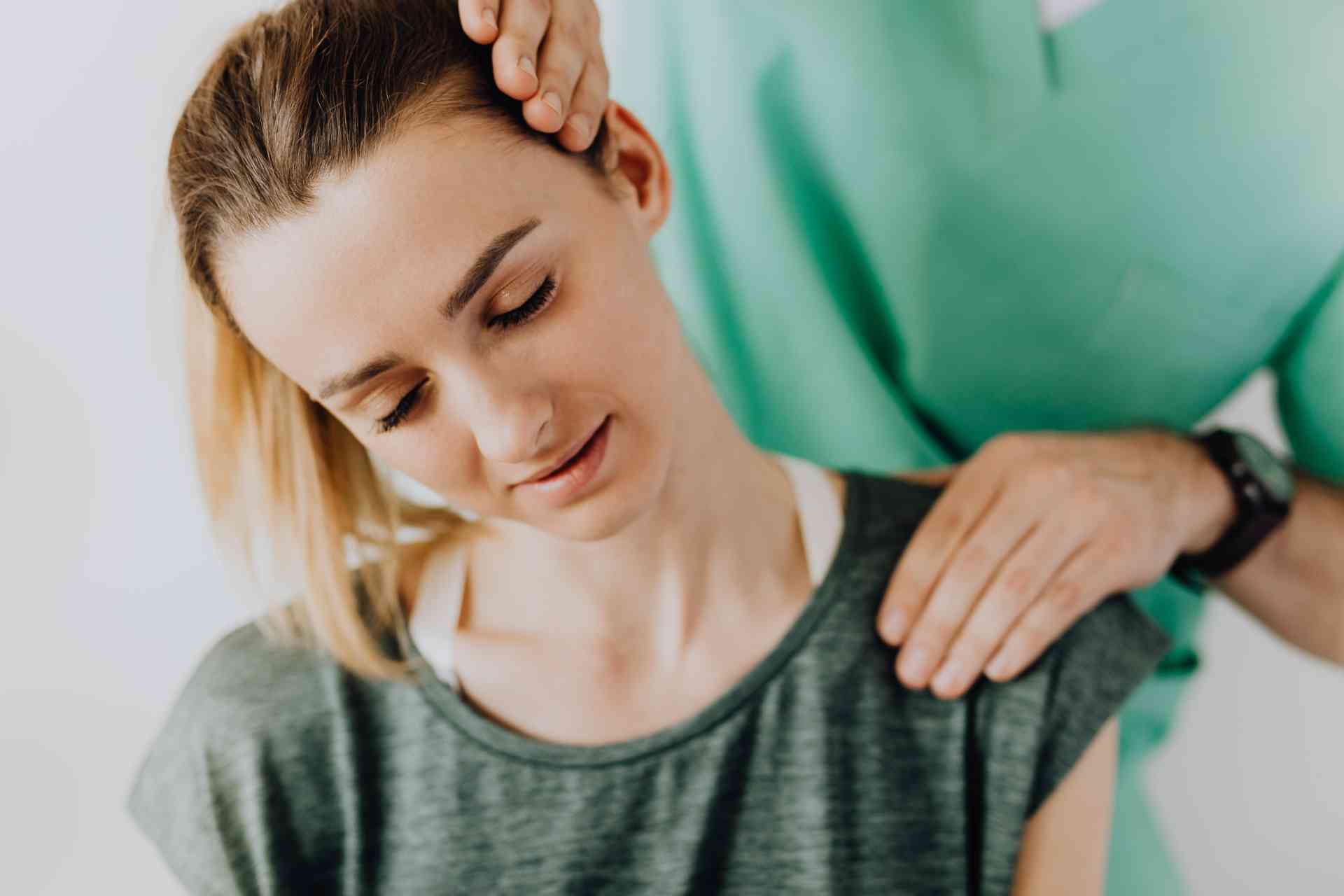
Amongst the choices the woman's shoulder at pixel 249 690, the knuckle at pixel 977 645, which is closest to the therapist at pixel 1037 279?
the knuckle at pixel 977 645

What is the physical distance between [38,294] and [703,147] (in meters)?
0.60

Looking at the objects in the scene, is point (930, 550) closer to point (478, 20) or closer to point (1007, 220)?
point (1007, 220)

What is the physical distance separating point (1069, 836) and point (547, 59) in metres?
0.62

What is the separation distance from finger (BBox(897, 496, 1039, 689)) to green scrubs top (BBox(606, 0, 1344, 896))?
0.23 meters

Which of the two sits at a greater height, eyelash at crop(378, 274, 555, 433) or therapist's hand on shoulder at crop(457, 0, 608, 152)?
therapist's hand on shoulder at crop(457, 0, 608, 152)

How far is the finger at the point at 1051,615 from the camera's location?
77 cm

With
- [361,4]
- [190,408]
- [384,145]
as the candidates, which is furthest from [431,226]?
[190,408]

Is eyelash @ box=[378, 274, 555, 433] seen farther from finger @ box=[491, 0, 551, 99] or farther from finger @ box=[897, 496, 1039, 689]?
finger @ box=[897, 496, 1039, 689]

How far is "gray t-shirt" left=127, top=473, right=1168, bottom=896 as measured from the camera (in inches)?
30.4

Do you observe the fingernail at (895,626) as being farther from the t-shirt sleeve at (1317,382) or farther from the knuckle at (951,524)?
the t-shirt sleeve at (1317,382)

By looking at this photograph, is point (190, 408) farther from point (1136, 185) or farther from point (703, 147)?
point (1136, 185)

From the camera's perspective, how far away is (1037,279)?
95cm

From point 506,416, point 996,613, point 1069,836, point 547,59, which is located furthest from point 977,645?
point 547,59

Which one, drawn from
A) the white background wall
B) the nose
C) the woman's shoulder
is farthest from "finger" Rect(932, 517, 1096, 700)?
the white background wall
